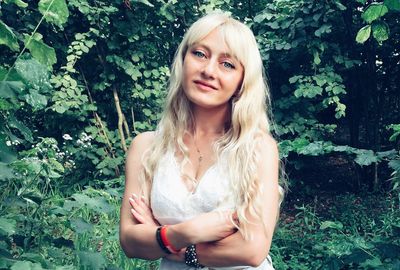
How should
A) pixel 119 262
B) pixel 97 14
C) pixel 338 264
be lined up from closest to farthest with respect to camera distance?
pixel 338 264
pixel 119 262
pixel 97 14

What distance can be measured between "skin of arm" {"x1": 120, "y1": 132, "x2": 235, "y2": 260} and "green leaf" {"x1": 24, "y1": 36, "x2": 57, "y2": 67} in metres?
0.53

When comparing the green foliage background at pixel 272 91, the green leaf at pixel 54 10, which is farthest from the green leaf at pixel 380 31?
the green foliage background at pixel 272 91

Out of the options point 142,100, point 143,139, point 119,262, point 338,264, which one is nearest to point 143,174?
point 143,139

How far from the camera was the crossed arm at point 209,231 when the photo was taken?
1.65m

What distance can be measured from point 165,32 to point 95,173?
165 centimetres

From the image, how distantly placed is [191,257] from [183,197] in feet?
0.67

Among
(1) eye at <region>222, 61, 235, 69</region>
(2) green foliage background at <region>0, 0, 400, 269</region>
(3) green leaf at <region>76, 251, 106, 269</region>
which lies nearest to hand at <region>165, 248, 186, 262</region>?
(3) green leaf at <region>76, 251, 106, 269</region>

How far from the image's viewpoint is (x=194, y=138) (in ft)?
6.32

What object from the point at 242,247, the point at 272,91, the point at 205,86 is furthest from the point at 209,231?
the point at 272,91

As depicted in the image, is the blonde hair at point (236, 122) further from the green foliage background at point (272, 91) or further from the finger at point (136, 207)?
the green foliage background at point (272, 91)

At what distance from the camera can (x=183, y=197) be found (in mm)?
1754

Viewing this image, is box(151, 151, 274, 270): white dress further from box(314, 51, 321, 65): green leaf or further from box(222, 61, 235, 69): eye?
box(314, 51, 321, 65): green leaf

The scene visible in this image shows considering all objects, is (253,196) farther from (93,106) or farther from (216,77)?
(93,106)

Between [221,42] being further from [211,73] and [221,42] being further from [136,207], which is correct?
[136,207]
